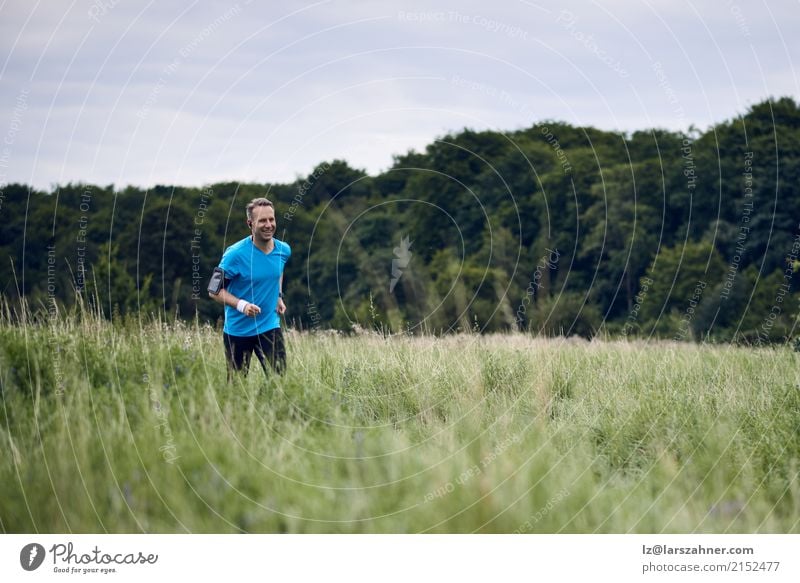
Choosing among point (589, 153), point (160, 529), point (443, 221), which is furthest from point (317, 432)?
point (589, 153)

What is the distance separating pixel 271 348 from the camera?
7305 millimetres

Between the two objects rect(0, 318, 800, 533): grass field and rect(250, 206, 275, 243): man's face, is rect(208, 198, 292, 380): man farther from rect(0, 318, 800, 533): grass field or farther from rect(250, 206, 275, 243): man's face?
rect(0, 318, 800, 533): grass field

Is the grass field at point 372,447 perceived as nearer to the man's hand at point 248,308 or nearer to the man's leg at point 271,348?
the man's leg at point 271,348

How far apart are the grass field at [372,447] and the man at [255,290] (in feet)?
1.14

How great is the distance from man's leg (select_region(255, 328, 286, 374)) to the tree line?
25885 mm

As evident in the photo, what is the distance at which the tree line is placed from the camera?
3794cm

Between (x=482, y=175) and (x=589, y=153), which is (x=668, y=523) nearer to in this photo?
(x=482, y=175)

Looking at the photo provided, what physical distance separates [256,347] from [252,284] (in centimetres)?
62

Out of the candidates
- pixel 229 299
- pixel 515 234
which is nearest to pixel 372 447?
pixel 229 299

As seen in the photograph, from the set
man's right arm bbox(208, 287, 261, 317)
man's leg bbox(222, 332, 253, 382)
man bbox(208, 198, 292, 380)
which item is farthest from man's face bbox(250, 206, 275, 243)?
man's leg bbox(222, 332, 253, 382)

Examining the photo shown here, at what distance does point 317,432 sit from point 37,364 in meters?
2.59

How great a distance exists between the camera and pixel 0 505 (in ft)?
15.7

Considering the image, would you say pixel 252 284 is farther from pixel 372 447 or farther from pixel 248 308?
pixel 372 447

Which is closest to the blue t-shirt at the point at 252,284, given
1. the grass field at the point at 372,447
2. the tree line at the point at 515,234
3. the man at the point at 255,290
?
the man at the point at 255,290
